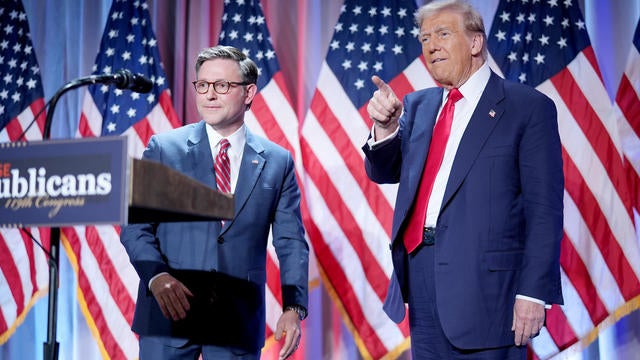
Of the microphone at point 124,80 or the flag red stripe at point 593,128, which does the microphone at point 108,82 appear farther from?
the flag red stripe at point 593,128

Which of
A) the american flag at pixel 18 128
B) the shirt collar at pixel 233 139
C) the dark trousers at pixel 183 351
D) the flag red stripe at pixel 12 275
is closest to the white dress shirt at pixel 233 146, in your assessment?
the shirt collar at pixel 233 139

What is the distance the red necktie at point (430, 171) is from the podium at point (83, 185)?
801 mm

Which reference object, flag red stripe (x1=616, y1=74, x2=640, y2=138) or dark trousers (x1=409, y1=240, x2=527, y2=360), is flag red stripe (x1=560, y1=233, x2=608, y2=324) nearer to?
flag red stripe (x1=616, y1=74, x2=640, y2=138)

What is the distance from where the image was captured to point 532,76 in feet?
11.3

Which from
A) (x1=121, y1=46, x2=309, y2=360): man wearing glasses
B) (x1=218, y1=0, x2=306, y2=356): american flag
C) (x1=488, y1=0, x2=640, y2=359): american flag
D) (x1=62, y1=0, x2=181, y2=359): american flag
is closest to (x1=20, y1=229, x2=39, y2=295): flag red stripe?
(x1=62, y1=0, x2=181, y2=359): american flag

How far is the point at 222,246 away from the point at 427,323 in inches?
26.0

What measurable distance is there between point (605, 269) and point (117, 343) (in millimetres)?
2466

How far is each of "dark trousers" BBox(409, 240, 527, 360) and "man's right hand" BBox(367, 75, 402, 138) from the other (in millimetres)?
383

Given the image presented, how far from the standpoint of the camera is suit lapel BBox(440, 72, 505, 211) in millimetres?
1953

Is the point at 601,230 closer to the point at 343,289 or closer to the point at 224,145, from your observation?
the point at 343,289

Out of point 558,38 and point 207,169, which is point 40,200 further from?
point 558,38

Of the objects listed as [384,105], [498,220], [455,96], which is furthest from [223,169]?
[498,220]

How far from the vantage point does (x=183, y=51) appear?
3.91 meters

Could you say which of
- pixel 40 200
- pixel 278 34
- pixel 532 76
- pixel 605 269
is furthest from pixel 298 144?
pixel 40 200
